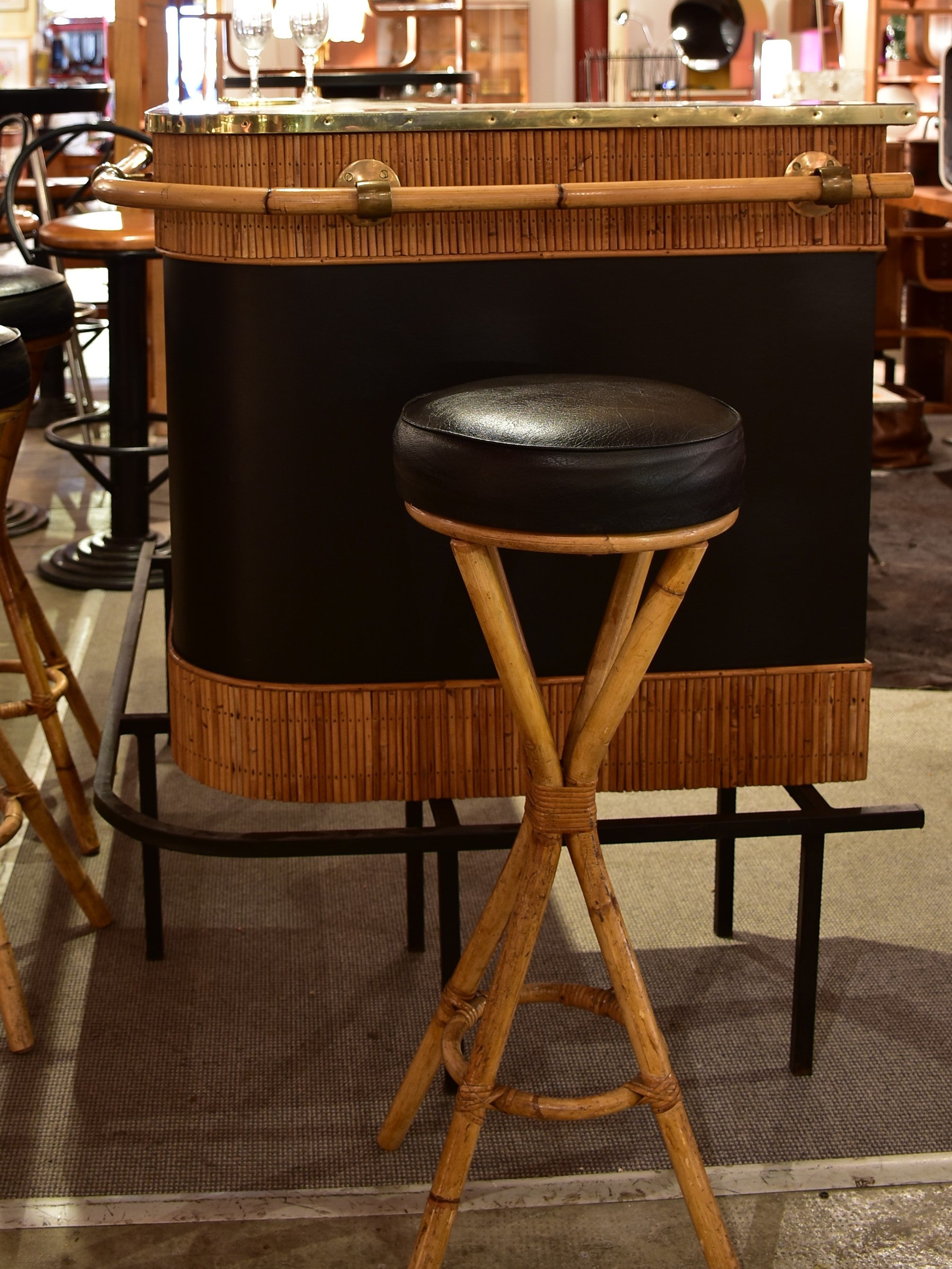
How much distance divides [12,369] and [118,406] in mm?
2001

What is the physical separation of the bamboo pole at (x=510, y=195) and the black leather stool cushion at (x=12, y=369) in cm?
37

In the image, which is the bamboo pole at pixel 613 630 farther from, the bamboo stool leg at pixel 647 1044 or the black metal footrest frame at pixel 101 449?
the black metal footrest frame at pixel 101 449

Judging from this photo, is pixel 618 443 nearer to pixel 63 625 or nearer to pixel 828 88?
pixel 63 625

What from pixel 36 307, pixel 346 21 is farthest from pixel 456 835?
pixel 346 21

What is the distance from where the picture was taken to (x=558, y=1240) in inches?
60.6

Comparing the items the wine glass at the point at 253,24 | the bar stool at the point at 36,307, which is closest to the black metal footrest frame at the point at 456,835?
the bar stool at the point at 36,307

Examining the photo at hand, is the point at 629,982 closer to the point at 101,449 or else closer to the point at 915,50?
the point at 101,449

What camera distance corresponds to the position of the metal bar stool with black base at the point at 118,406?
3404 millimetres

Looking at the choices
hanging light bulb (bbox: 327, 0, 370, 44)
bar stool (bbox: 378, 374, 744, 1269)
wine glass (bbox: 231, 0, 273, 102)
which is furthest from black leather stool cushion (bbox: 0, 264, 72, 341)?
hanging light bulb (bbox: 327, 0, 370, 44)

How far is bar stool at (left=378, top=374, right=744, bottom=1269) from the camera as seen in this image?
1218mm

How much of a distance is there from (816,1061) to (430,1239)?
0.64 m

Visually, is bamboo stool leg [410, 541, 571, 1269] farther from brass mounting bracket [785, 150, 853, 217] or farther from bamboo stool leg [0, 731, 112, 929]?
bamboo stool leg [0, 731, 112, 929]

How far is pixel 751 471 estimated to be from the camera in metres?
1.63

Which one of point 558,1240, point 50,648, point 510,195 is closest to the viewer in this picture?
point 510,195
